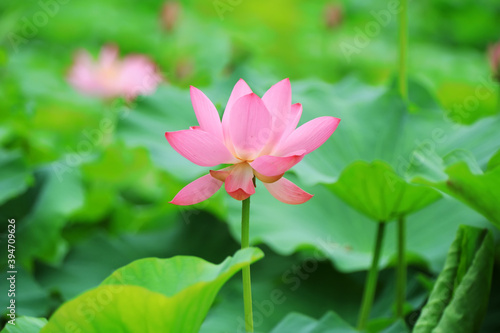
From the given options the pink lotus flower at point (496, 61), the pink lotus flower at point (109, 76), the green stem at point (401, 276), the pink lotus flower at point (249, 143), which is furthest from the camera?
the pink lotus flower at point (109, 76)

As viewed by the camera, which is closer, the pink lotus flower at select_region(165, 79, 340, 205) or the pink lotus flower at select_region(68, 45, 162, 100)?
the pink lotus flower at select_region(165, 79, 340, 205)

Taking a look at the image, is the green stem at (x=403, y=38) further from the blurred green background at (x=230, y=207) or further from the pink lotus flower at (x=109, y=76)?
the pink lotus flower at (x=109, y=76)

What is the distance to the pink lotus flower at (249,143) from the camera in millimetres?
470

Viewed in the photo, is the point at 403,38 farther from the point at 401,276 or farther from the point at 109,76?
the point at 109,76

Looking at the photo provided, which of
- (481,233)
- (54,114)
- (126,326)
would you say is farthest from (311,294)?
(54,114)

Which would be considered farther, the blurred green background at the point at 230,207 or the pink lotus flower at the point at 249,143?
the blurred green background at the point at 230,207

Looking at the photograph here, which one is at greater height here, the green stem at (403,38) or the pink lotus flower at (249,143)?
the green stem at (403,38)

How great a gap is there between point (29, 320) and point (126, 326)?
0.12m

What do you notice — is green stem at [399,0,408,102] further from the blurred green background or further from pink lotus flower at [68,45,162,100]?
pink lotus flower at [68,45,162,100]

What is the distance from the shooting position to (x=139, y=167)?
1368 millimetres

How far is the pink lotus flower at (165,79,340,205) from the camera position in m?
0.47

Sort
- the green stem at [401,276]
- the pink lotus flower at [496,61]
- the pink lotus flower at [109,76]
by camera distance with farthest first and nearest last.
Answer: the pink lotus flower at [109,76]
the pink lotus flower at [496,61]
the green stem at [401,276]

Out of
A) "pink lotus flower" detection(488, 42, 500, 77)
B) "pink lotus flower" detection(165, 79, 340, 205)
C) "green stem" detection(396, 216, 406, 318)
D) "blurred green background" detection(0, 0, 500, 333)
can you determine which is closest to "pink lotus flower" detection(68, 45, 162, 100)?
"blurred green background" detection(0, 0, 500, 333)

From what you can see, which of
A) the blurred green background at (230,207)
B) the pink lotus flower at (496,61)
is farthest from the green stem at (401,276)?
the pink lotus flower at (496,61)
